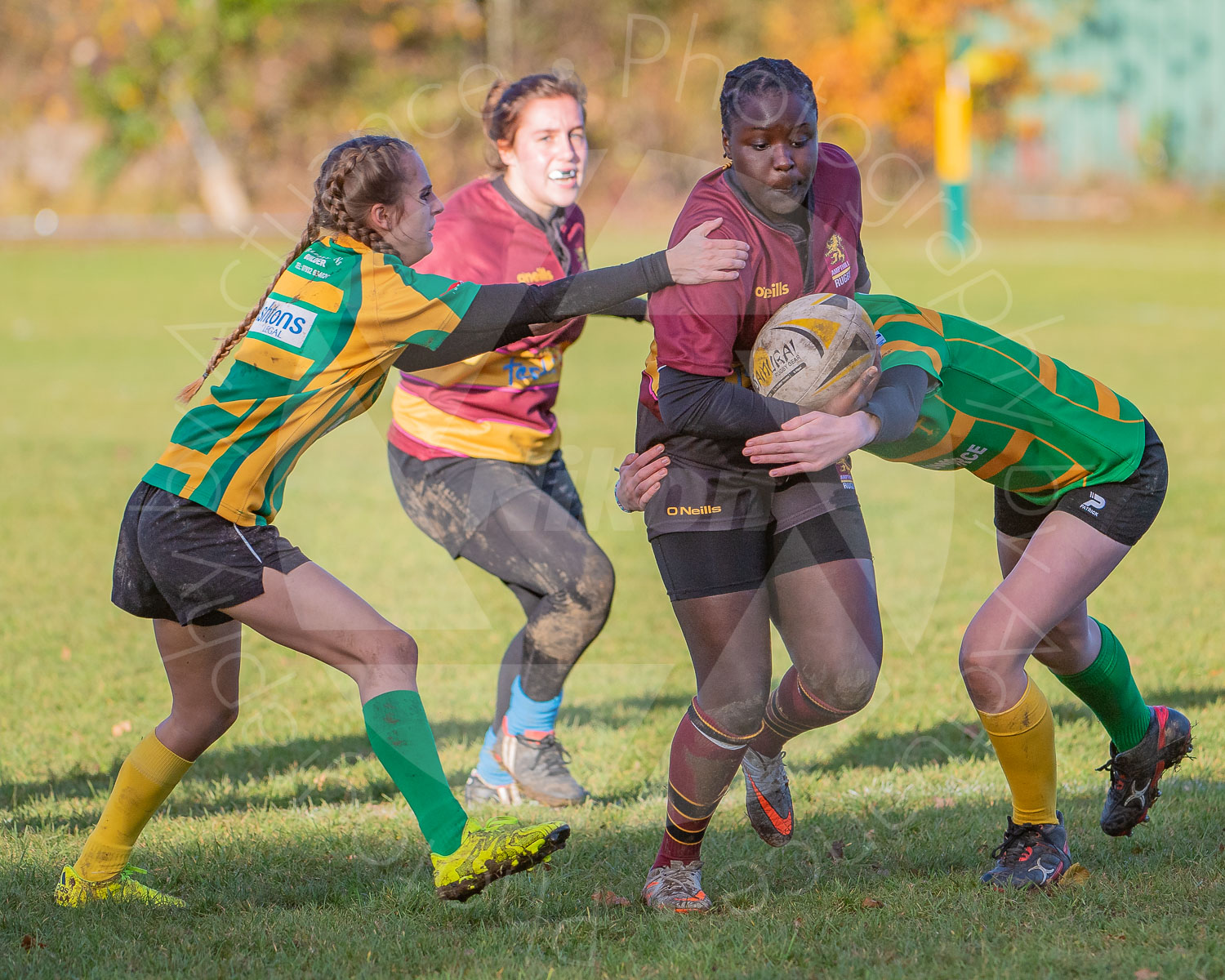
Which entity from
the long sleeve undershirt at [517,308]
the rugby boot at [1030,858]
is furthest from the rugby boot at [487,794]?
the long sleeve undershirt at [517,308]

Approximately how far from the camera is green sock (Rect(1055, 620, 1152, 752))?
13.6 ft

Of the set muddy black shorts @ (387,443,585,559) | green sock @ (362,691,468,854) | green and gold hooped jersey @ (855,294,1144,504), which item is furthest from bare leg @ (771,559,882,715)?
muddy black shorts @ (387,443,585,559)

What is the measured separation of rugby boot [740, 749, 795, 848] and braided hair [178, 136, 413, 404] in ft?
6.16

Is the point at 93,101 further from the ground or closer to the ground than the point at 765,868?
further from the ground

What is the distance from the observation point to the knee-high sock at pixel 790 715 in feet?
13.1

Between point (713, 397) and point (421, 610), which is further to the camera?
point (421, 610)

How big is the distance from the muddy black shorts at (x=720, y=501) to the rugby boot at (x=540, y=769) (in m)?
1.45

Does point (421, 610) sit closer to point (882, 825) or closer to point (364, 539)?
point (364, 539)

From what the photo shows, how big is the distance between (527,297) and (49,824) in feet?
7.91

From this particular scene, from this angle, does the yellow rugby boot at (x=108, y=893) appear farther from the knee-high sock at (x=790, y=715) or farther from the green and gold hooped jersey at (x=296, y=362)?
the knee-high sock at (x=790, y=715)

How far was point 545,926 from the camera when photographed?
3.71m

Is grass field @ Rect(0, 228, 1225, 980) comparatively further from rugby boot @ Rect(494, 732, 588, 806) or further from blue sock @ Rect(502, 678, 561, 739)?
blue sock @ Rect(502, 678, 561, 739)

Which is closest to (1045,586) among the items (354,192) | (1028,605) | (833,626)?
(1028,605)

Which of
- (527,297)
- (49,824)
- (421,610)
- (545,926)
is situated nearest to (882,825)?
(545,926)
